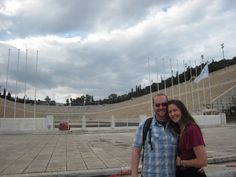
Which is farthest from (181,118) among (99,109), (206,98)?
(99,109)

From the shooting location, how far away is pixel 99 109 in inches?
4190

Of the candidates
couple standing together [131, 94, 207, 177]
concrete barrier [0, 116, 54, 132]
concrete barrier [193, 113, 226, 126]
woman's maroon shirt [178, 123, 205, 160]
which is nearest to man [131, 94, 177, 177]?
couple standing together [131, 94, 207, 177]

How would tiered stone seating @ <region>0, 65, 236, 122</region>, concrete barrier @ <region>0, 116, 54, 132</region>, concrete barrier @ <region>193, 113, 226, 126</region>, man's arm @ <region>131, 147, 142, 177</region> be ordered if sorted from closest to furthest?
man's arm @ <region>131, 147, 142, 177</region> → concrete barrier @ <region>0, 116, 54, 132</region> → concrete barrier @ <region>193, 113, 226, 126</region> → tiered stone seating @ <region>0, 65, 236, 122</region>

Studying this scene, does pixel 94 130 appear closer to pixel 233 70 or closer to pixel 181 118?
pixel 181 118

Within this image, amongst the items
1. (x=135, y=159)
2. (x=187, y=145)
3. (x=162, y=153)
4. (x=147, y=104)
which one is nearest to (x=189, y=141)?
(x=187, y=145)

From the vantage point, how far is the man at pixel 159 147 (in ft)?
9.43

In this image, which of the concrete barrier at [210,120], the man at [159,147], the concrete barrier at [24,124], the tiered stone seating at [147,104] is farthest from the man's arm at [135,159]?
the tiered stone seating at [147,104]

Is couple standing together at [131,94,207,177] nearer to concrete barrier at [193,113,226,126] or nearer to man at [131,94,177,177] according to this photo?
man at [131,94,177,177]

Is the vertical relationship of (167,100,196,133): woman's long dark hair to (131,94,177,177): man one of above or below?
above

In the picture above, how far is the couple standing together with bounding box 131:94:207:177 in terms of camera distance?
2.74m

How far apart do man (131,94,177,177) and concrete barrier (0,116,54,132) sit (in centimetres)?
2561

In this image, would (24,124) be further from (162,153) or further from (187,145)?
(187,145)

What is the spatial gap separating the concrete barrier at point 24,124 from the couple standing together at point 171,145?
25.7 m

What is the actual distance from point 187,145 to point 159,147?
0.99 ft
